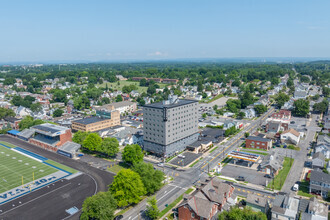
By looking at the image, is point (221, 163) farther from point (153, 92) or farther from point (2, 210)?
point (153, 92)

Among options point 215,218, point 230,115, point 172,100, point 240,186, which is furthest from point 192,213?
point 230,115

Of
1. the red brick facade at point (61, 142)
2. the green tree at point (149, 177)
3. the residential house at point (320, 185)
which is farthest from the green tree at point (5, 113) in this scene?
the residential house at point (320, 185)

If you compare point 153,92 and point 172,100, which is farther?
point 153,92

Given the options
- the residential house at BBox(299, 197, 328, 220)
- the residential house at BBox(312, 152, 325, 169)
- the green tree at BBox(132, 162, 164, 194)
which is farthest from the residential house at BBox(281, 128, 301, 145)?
the green tree at BBox(132, 162, 164, 194)

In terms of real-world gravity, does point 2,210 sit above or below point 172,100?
below

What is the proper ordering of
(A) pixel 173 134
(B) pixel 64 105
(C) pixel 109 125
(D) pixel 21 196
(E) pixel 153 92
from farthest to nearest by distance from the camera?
(E) pixel 153 92 < (B) pixel 64 105 < (C) pixel 109 125 < (A) pixel 173 134 < (D) pixel 21 196

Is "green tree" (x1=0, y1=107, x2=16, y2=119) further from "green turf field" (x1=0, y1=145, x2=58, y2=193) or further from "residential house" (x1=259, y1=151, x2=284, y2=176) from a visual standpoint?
"residential house" (x1=259, y1=151, x2=284, y2=176)

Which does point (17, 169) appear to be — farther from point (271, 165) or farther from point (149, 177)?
point (271, 165)
